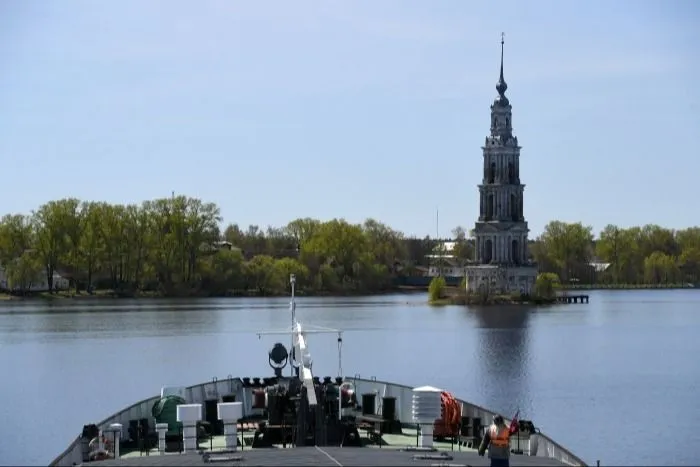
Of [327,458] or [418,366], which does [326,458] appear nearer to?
[327,458]

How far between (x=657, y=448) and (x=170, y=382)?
3955 cm

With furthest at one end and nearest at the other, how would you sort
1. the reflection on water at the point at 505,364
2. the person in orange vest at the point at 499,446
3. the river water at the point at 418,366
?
the reflection on water at the point at 505,364 < the river water at the point at 418,366 < the person in orange vest at the point at 499,446

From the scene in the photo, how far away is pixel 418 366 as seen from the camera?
10925 cm

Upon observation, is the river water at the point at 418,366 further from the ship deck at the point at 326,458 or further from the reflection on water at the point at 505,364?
the ship deck at the point at 326,458

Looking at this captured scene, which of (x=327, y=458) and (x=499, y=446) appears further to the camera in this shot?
(x=327, y=458)

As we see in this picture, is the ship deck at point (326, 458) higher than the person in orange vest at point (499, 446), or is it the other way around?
the person in orange vest at point (499, 446)

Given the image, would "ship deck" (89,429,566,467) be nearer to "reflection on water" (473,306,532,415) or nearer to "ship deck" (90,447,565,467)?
"ship deck" (90,447,565,467)

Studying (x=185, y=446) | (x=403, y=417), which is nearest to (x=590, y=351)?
(x=403, y=417)

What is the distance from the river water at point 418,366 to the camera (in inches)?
2719

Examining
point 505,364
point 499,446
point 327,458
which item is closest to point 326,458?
point 327,458

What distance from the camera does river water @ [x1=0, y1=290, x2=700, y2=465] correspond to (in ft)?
227

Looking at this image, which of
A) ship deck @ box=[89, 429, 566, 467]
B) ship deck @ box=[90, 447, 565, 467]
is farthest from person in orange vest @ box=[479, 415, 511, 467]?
ship deck @ box=[90, 447, 565, 467]

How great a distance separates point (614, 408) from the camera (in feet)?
261

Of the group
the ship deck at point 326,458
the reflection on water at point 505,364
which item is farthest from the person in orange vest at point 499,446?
the reflection on water at point 505,364
